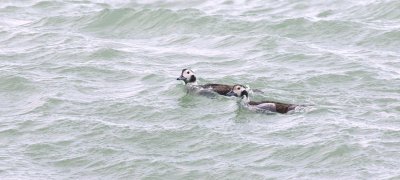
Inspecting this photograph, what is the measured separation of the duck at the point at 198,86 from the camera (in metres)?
20.6

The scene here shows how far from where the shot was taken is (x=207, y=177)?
1597 centimetres

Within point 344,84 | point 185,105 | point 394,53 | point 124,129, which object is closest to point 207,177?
point 124,129

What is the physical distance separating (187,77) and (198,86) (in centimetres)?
30

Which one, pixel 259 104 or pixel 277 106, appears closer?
pixel 277 106

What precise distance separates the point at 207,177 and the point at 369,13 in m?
12.3

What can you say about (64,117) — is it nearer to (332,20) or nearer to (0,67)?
(0,67)

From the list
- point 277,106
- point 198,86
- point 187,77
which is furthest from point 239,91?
point 187,77

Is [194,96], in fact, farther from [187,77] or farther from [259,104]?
[259,104]

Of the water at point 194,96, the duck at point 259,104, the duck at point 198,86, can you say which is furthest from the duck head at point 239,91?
the duck at point 198,86

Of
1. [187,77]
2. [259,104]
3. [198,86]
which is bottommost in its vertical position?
[259,104]

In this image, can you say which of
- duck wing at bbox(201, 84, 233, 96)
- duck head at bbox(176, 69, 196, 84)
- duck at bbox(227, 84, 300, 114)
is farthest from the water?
duck wing at bbox(201, 84, 233, 96)

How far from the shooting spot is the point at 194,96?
68.1 ft

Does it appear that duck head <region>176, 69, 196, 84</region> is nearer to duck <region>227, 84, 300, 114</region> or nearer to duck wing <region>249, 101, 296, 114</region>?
duck <region>227, 84, 300, 114</region>

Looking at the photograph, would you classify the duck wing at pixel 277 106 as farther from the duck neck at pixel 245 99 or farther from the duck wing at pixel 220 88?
the duck wing at pixel 220 88
